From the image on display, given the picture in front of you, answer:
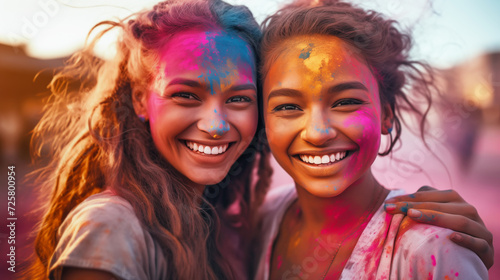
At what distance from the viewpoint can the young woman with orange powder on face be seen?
1.25 m

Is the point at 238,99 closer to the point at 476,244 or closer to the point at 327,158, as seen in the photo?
the point at 327,158

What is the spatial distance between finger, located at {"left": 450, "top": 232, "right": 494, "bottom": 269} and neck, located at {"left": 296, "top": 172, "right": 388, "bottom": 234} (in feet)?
1.25

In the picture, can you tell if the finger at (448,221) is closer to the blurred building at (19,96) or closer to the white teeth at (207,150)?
the white teeth at (207,150)

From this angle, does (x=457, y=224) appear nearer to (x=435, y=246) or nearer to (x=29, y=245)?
(x=435, y=246)

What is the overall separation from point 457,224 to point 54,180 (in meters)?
1.92

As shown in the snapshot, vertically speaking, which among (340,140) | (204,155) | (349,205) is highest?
(340,140)

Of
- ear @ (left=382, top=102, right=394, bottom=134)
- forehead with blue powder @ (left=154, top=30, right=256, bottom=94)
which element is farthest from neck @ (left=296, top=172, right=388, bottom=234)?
forehead with blue powder @ (left=154, top=30, right=256, bottom=94)

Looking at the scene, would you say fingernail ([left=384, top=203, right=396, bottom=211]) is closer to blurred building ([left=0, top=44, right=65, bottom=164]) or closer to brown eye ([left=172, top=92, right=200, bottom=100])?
brown eye ([left=172, top=92, right=200, bottom=100])

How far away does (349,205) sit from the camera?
1.58 m

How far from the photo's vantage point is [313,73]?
4.63 ft

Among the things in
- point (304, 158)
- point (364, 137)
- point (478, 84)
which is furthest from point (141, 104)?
point (478, 84)

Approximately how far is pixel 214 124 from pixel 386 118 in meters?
0.87

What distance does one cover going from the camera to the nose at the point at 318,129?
1.36 meters

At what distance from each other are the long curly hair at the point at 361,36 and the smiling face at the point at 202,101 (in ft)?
0.62
